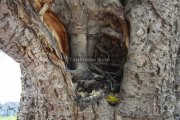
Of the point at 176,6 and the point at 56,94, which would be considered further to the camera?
the point at 176,6

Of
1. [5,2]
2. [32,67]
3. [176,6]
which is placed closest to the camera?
[5,2]

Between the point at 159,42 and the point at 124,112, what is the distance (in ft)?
1.17

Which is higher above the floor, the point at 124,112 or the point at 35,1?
the point at 35,1

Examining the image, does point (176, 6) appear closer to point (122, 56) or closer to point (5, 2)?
point (122, 56)

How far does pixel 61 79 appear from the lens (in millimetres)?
1444

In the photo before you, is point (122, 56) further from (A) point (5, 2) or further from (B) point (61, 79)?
(A) point (5, 2)

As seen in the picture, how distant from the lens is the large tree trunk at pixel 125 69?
140cm

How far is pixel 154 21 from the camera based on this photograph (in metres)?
1.53

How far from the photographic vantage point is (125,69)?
5.06ft

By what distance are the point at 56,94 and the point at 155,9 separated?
23.8 inches

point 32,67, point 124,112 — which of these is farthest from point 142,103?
point 32,67

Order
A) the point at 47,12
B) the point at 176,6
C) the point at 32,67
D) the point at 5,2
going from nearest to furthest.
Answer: the point at 5,2
the point at 32,67
the point at 176,6
the point at 47,12

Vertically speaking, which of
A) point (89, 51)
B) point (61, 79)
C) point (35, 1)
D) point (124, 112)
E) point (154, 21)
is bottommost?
point (124, 112)

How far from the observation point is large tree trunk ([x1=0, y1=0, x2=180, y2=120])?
55.0 inches
